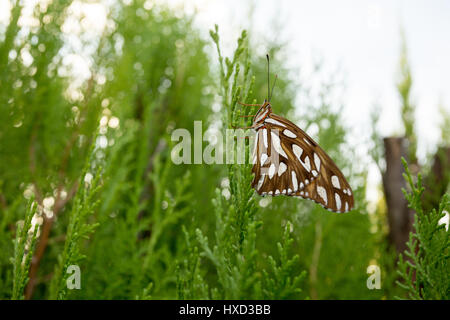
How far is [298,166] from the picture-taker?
1642 mm

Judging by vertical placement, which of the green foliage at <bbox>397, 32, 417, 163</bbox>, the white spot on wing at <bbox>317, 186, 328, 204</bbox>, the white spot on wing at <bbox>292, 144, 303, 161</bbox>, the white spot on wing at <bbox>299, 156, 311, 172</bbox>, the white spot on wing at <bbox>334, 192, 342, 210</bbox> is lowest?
the white spot on wing at <bbox>334, 192, 342, 210</bbox>

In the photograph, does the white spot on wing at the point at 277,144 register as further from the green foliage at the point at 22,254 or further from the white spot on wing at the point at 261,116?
the green foliage at the point at 22,254

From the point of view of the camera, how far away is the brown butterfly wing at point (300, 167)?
1.58 meters

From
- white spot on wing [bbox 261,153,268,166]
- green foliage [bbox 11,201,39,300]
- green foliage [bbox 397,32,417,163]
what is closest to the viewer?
green foliage [bbox 11,201,39,300]

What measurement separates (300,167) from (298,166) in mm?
12

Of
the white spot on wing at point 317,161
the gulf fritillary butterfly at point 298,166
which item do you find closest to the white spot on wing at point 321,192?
the gulf fritillary butterfly at point 298,166

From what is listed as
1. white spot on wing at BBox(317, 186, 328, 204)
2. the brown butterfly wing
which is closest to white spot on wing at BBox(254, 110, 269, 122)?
the brown butterfly wing

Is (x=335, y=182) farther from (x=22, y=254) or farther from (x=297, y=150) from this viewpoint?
(x=22, y=254)

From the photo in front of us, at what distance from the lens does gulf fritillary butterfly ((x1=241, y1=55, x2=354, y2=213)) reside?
1.57m

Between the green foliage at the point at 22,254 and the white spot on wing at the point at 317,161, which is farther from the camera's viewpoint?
the white spot on wing at the point at 317,161

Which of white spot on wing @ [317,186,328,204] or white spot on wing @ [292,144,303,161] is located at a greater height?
white spot on wing @ [292,144,303,161]

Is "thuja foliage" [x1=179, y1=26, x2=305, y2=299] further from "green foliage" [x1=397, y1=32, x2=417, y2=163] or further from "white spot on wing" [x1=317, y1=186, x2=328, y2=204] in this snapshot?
"green foliage" [x1=397, y1=32, x2=417, y2=163]

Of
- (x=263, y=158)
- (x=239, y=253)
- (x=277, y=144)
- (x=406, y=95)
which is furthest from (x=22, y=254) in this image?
(x=406, y=95)

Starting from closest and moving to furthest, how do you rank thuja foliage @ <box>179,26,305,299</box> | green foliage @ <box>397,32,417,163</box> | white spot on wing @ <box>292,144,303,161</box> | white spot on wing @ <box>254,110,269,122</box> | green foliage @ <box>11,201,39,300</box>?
thuja foliage @ <box>179,26,305,299</box> < green foliage @ <box>11,201,39,300</box> < white spot on wing @ <box>254,110,269,122</box> < white spot on wing @ <box>292,144,303,161</box> < green foliage @ <box>397,32,417,163</box>
